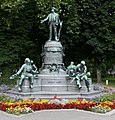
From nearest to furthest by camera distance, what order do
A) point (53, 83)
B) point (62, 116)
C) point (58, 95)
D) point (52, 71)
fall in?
1. point (62, 116)
2. point (58, 95)
3. point (53, 83)
4. point (52, 71)

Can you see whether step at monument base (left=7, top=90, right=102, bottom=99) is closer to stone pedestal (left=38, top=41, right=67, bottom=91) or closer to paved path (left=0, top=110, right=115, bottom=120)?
stone pedestal (left=38, top=41, right=67, bottom=91)

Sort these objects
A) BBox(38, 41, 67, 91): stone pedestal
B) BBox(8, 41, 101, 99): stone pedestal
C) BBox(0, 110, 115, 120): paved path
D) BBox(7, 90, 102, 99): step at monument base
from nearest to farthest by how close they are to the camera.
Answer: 1. BBox(0, 110, 115, 120): paved path
2. BBox(7, 90, 102, 99): step at monument base
3. BBox(8, 41, 101, 99): stone pedestal
4. BBox(38, 41, 67, 91): stone pedestal

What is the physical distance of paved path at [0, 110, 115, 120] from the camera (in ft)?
35.7

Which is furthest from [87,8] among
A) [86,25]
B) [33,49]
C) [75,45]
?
[33,49]

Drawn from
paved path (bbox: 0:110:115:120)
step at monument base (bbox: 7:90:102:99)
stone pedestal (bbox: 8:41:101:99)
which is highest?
stone pedestal (bbox: 8:41:101:99)

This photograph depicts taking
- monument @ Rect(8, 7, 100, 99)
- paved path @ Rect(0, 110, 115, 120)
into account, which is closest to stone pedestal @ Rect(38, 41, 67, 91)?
monument @ Rect(8, 7, 100, 99)

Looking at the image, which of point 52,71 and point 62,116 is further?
point 52,71

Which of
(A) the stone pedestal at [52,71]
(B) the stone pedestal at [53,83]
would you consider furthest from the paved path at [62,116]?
(A) the stone pedestal at [52,71]

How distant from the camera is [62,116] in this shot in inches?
440

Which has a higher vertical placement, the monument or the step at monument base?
the monument

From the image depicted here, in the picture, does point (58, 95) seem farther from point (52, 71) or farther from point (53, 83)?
point (52, 71)

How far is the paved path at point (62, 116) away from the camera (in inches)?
429

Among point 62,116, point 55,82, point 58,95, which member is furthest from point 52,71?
point 62,116

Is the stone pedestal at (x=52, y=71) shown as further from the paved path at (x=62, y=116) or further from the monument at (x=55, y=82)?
the paved path at (x=62, y=116)
